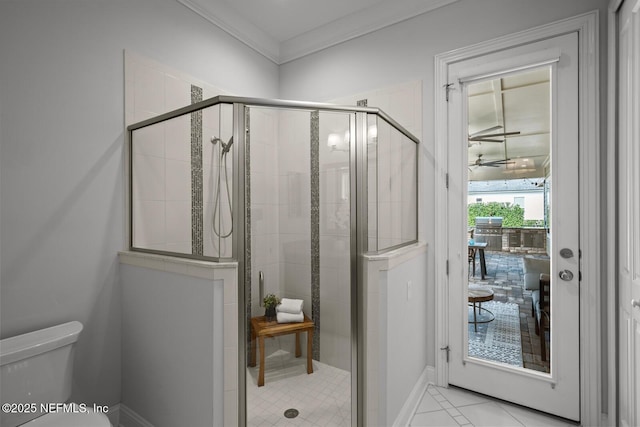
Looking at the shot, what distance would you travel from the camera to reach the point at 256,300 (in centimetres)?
147

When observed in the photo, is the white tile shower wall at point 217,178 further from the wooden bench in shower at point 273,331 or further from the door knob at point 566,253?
the door knob at point 566,253

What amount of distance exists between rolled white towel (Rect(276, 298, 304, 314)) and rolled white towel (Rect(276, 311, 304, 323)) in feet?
0.05

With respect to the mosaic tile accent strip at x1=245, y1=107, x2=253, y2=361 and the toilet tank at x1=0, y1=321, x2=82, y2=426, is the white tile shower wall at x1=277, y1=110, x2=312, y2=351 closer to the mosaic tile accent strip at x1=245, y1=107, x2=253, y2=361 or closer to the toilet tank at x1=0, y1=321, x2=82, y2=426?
the mosaic tile accent strip at x1=245, y1=107, x2=253, y2=361

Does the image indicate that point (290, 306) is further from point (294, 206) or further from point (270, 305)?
point (294, 206)

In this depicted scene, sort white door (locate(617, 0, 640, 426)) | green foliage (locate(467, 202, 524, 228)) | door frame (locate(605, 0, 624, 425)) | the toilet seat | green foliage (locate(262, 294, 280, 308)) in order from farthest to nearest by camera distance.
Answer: green foliage (locate(467, 202, 524, 228)) < door frame (locate(605, 0, 624, 425)) < green foliage (locate(262, 294, 280, 308)) < white door (locate(617, 0, 640, 426)) < the toilet seat

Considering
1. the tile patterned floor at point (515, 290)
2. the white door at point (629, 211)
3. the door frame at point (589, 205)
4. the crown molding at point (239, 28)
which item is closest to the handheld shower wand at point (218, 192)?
the crown molding at point (239, 28)

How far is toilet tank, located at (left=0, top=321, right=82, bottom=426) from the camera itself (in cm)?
128

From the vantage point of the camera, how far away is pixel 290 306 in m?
1.57

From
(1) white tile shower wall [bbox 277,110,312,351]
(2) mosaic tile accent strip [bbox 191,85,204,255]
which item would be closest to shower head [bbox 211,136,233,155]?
(2) mosaic tile accent strip [bbox 191,85,204,255]

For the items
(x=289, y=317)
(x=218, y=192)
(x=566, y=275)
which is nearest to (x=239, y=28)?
(x=218, y=192)

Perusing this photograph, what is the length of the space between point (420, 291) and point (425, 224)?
0.48m

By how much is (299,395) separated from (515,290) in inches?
62.3

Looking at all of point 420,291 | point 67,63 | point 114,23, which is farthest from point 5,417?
point 420,291

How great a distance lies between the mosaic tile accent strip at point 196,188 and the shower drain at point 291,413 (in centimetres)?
87
